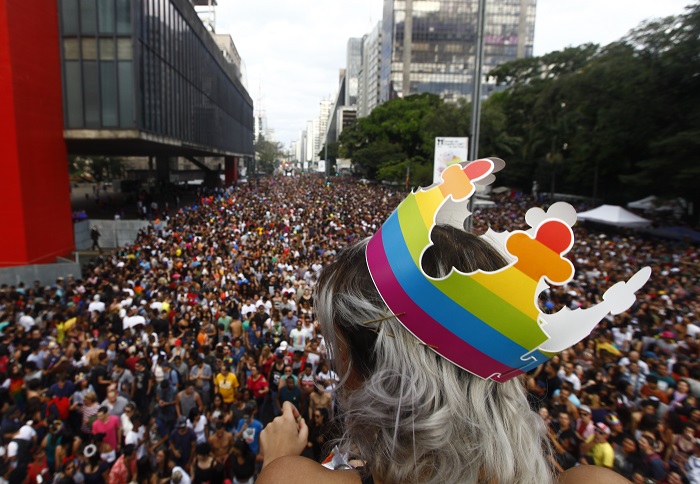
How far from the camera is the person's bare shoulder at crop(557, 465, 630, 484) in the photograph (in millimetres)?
1155

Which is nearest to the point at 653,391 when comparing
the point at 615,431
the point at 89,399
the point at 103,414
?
the point at 615,431

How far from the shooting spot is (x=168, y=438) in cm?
527

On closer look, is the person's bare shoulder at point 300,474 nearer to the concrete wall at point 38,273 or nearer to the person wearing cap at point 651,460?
the person wearing cap at point 651,460

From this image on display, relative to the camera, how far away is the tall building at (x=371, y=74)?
344 ft

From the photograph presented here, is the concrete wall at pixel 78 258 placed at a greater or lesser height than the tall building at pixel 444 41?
lesser

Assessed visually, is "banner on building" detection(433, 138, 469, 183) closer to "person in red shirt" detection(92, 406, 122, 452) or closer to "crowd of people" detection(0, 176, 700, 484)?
"crowd of people" detection(0, 176, 700, 484)

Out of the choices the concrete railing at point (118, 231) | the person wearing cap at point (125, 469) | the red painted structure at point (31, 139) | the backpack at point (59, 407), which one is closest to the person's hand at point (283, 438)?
the person wearing cap at point (125, 469)

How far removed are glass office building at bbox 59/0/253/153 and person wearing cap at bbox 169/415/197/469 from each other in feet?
53.6

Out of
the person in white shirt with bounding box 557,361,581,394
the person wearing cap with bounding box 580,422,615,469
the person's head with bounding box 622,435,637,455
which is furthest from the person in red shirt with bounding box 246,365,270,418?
the person's head with bounding box 622,435,637,455

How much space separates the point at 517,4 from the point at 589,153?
74.9 metres

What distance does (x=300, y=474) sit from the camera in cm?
107

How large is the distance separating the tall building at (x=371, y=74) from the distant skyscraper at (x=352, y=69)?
29.3 m

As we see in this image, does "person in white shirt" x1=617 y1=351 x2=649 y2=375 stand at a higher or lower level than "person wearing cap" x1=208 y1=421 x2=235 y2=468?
higher

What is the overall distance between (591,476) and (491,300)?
0.59m
